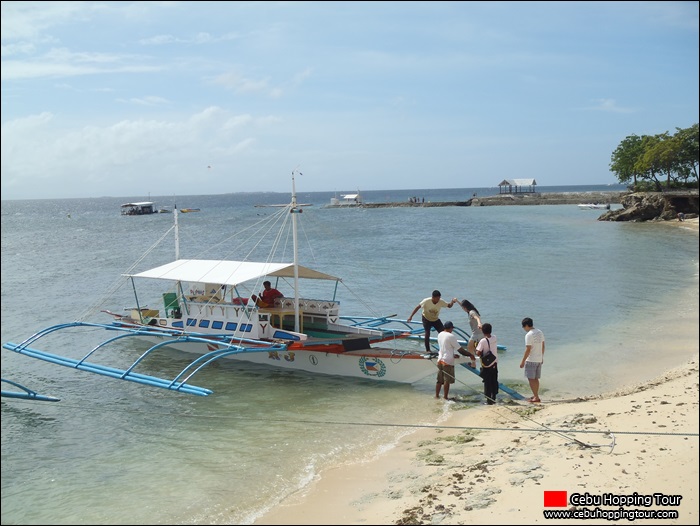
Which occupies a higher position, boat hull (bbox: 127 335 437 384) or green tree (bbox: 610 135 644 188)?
green tree (bbox: 610 135 644 188)

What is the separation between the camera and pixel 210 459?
986 cm

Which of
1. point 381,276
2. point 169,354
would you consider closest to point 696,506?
point 169,354

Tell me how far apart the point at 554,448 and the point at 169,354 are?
12.0m

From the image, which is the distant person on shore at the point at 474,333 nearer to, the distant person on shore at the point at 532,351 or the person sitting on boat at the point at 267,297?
the distant person on shore at the point at 532,351

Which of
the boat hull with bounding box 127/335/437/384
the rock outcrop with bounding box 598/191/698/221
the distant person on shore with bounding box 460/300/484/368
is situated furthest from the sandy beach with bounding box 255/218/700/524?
the rock outcrop with bounding box 598/191/698/221

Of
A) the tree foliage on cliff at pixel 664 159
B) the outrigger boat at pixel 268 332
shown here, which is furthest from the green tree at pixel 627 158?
the outrigger boat at pixel 268 332

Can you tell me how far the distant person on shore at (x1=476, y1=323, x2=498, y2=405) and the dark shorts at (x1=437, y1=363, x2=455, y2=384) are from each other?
0.71 meters

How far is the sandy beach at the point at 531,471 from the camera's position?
6.76 m

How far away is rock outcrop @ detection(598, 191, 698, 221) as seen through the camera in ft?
198

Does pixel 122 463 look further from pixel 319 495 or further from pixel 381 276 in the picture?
pixel 381 276

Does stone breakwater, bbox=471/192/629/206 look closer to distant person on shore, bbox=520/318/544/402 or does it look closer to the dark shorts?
the dark shorts

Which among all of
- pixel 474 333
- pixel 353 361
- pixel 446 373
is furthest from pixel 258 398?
pixel 474 333

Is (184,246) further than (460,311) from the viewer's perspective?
Yes

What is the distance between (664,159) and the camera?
214ft
